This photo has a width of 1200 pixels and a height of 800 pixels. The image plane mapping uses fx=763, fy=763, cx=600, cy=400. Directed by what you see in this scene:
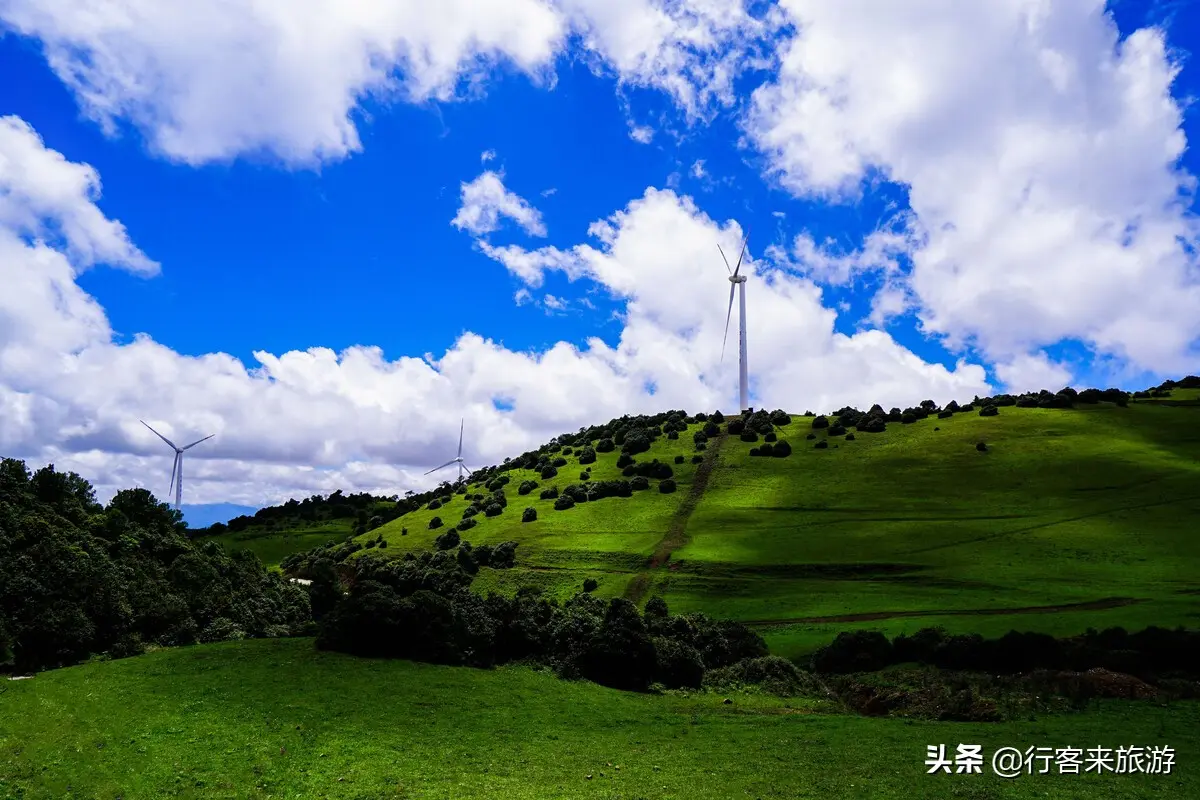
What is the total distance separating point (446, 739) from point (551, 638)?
21.3 meters

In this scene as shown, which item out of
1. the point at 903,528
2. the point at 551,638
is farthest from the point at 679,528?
the point at 551,638

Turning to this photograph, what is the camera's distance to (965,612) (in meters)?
66.9

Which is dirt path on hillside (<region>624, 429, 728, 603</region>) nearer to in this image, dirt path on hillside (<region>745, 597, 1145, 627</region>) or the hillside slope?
the hillside slope

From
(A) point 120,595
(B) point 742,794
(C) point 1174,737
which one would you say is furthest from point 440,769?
(A) point 120,595

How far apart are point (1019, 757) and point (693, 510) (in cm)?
8786

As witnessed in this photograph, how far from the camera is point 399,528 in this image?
142 m

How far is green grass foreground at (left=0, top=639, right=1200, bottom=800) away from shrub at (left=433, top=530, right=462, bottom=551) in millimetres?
74967

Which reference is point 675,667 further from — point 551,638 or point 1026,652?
point 1026,652

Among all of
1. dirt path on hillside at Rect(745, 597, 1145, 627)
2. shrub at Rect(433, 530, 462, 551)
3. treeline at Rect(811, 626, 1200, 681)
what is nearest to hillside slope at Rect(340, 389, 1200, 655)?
dirt path on hillside at Rect(745, 597, 1145, 627)

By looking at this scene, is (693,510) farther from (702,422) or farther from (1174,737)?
(1174,737)

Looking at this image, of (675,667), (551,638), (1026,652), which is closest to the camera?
(1026,652)

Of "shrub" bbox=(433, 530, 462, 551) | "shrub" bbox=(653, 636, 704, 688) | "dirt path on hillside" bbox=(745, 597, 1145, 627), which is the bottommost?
"shrub" bbox=(653, 636, 704, 688)

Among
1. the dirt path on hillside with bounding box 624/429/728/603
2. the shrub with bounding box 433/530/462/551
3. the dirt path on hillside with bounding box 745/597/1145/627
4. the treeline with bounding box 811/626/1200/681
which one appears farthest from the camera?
the shrub with bounding box 433/530/462/551

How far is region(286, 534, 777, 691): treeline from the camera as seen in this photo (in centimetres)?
4394
